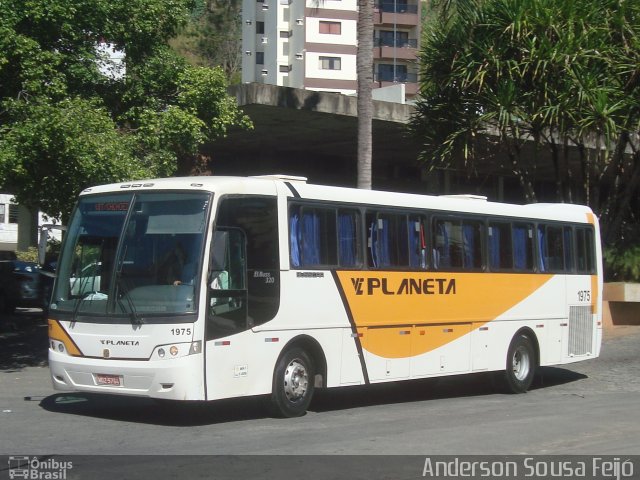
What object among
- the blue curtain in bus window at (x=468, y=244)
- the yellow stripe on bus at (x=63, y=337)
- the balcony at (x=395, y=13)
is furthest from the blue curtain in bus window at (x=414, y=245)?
the balcony at (x=395, y=13)

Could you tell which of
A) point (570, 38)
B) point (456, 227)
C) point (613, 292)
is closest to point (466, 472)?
point (456, 227)

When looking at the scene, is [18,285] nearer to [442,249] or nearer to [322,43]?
[442,249]

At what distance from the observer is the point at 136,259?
1105 centimetres

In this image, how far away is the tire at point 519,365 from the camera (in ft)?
51.7

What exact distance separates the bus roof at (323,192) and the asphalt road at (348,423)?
2.84m

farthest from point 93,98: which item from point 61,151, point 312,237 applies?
point 312,237

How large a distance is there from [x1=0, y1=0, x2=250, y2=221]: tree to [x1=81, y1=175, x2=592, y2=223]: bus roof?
2.35m

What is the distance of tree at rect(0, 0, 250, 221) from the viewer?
46.3 ft

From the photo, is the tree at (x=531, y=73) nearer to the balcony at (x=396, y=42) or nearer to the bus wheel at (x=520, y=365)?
the bus wheel at (x=520, y=365)

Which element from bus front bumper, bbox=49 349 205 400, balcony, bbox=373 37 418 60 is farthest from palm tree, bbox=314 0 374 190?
balcony, bbox=373 37 418 60

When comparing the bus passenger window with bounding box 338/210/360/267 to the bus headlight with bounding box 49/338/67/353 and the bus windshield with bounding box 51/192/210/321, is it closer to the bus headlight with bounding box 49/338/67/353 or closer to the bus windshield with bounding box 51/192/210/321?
the bus windshield with bounding box 51/192/210/321

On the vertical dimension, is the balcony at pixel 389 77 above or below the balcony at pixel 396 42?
below

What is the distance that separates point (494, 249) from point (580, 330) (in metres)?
2.93

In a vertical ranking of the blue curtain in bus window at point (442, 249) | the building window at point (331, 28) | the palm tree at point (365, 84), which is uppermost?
the building window at point (331, 28)
